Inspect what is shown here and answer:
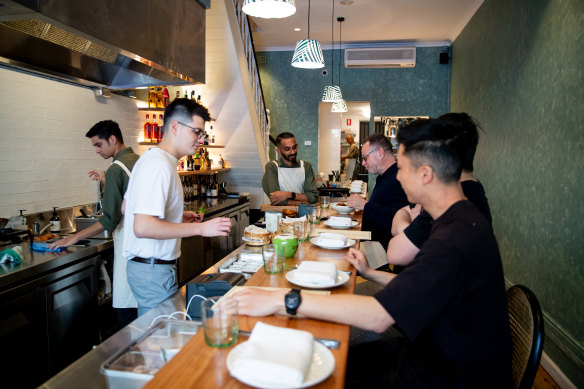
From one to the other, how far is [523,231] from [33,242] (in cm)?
438

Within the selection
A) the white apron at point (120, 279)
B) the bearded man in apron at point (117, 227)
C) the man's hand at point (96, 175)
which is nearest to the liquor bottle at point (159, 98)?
the man's hand at point (96, 175)

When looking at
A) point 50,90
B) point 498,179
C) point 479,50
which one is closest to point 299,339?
point 50,90

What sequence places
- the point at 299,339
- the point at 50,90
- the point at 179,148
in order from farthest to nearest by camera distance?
the point at 50,90 < the point at 179,148 < the point at 299,339

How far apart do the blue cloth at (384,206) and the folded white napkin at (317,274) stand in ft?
5.56

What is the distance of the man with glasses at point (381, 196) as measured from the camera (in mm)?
3410

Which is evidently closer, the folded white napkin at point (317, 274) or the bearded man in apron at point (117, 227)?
the folded white napkin at point (317, 274)

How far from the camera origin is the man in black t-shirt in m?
1.22

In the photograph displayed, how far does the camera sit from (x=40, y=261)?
2.79 metres

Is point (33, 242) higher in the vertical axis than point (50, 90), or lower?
lower

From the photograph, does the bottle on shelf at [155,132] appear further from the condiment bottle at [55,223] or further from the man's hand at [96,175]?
the condiment bottle at [55,223]

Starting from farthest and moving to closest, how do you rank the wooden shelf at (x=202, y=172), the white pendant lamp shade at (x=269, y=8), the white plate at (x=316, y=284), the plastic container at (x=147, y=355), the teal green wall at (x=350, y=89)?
the teal green wall at (x=350, y=89) → the wooden shelf at (x=202, y=172) → the white pendant lamp shade at (x=269, y=8) → the white plate at (x=316, y=284) → the plastic container at (x=147, y=355)

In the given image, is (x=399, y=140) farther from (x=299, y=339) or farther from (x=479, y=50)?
(x=479, y=50)

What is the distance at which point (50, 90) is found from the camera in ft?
11.9

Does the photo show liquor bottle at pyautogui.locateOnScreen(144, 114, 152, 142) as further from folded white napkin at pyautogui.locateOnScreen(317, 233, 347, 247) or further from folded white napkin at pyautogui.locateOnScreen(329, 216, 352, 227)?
folded white napkin at pyautogui.locateOnScreen(317, 233, 347, 247)
